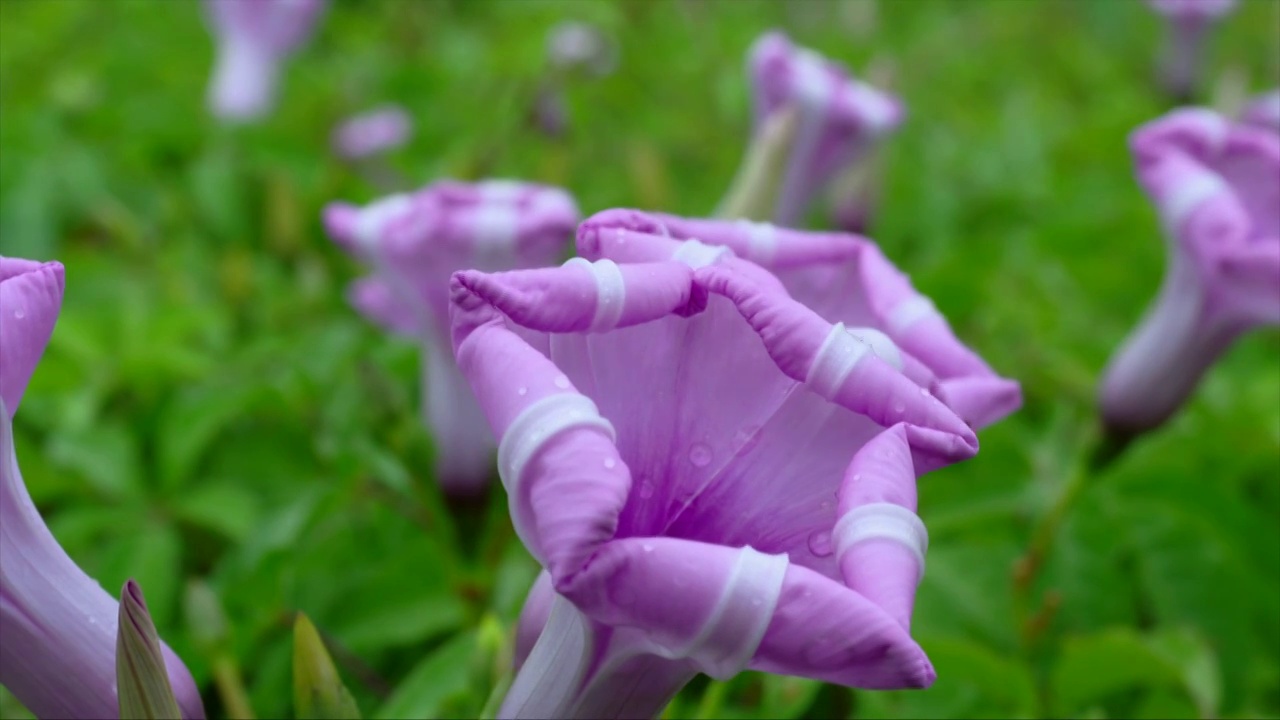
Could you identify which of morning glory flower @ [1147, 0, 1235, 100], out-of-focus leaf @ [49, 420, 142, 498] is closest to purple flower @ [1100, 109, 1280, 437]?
out-of-focus leaf @ [49, 420, 142, 498]

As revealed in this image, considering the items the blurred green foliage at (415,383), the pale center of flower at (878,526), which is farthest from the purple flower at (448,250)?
the pale center of flower at (878,526)

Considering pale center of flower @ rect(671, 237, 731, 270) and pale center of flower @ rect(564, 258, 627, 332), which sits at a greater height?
pale center of flower @ rect(564, 258, 627, 332)

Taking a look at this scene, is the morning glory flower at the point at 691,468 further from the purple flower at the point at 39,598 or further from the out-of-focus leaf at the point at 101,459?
the out-of-focus leaf at the point at 101,459

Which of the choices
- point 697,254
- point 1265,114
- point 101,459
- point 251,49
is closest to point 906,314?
point 697,254

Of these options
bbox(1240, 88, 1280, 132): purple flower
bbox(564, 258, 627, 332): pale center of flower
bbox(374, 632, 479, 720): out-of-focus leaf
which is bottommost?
bbox(374, 632, 479, 720): out-of-focus leaf

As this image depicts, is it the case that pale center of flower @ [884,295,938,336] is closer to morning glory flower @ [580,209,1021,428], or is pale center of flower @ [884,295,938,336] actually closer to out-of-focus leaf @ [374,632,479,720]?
morning glory flower @ [580,209,1021,428]

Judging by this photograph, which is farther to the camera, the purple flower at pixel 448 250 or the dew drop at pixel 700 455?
the purple flower at pixel 448 250
